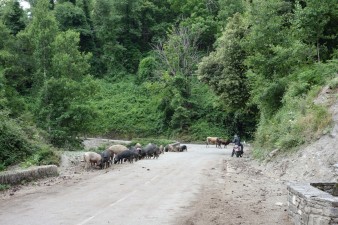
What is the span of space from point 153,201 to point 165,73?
1690 inches

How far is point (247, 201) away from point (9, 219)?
7.00m

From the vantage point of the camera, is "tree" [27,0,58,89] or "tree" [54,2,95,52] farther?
"tree" [54,2,95,52]

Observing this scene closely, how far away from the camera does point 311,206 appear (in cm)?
811

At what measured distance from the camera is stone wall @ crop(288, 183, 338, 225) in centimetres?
762

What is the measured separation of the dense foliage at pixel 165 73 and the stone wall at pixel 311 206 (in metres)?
8.45

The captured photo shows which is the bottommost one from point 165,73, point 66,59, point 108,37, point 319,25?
point 66,59

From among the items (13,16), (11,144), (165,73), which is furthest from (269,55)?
(13,16)

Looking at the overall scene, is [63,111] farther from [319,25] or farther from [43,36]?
[319,25]

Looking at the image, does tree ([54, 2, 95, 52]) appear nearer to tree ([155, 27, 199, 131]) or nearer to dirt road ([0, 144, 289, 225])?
tree ([155, 27, 199, 131])

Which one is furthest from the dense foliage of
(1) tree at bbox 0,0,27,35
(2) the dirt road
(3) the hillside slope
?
(2) the dirt road

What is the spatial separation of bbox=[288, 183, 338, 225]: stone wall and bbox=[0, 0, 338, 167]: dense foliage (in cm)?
845

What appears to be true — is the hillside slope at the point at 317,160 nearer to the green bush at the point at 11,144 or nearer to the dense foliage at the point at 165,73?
the dense foliage at the point at 165,73

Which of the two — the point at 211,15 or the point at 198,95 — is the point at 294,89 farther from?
the point at 211,15

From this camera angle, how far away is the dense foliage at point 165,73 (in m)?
22.7
